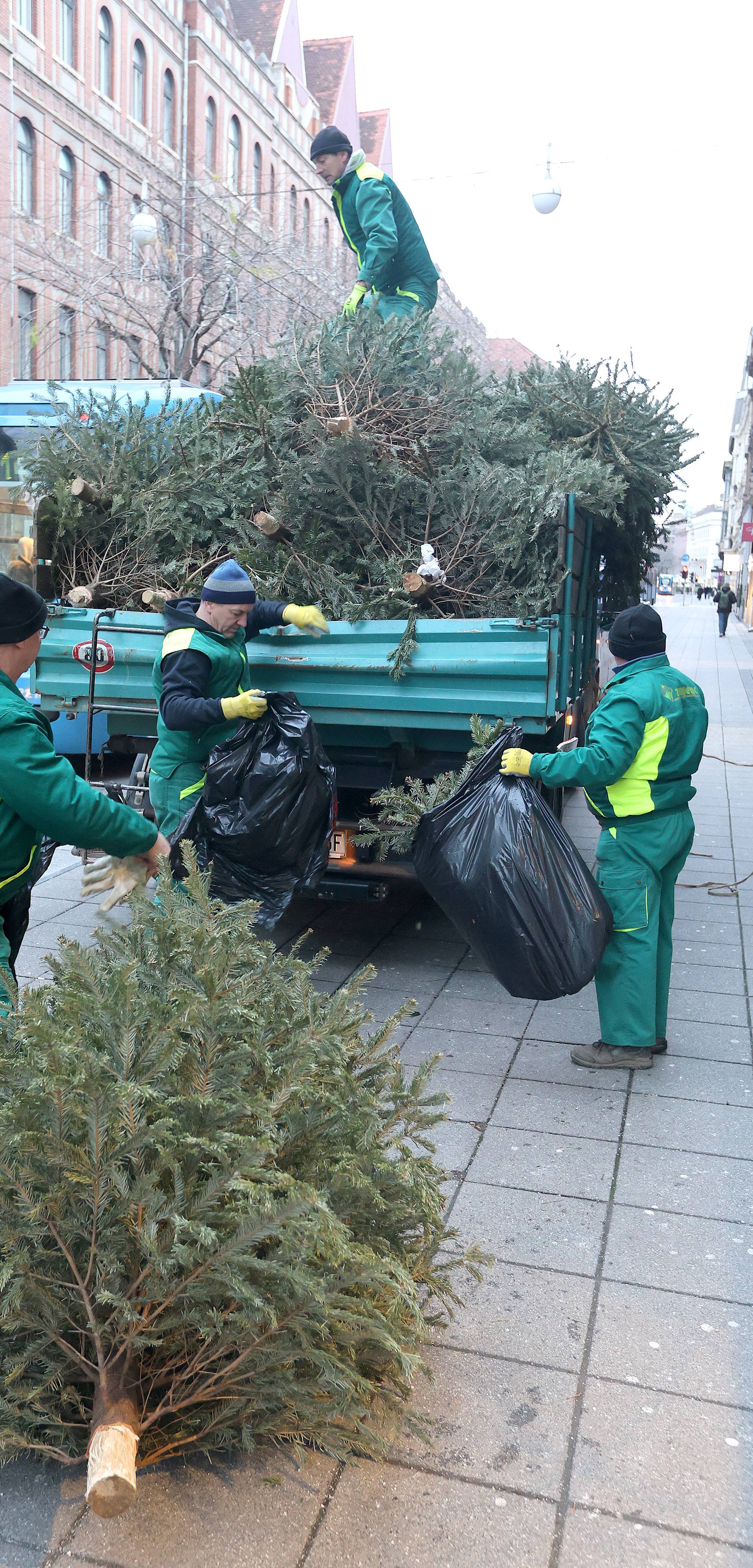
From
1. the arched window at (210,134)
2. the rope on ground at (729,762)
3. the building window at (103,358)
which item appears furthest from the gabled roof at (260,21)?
the rope on ground at (729,762)

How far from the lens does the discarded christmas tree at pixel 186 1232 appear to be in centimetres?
206

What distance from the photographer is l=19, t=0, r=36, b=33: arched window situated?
2422 cm

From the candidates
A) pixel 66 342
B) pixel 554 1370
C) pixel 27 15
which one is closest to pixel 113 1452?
pixel 554 1370

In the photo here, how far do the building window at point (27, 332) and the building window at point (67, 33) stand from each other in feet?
18.0

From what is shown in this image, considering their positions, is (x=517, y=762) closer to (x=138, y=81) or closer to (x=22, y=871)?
(x=22, y=871)

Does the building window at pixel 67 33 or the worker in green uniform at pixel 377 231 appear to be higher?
the building window at pixel 67 33

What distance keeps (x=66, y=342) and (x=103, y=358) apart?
6.77ft

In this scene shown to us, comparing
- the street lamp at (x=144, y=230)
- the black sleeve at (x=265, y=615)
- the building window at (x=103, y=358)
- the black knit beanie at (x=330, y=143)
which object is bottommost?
the black sleeve at (x=265, y=615)

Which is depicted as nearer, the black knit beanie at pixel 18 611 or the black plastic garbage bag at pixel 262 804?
the black knit beanie at pixel 18 611

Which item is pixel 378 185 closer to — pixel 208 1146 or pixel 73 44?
pixel 208 1146

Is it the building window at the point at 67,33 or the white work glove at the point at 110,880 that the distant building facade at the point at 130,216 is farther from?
the white work glove at the point at 110,880

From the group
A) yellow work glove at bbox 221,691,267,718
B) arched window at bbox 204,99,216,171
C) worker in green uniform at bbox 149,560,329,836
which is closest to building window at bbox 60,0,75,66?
arched window at bbox 204,99,216,171

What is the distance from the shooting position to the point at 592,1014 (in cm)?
493

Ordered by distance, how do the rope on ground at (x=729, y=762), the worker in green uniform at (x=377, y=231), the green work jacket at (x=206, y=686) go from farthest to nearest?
1. the rope on ground at (x=729, y=762)
2. the worker in green uniform at (x=377, y=231)
3. the green work jacket at (x=206, y=686)
